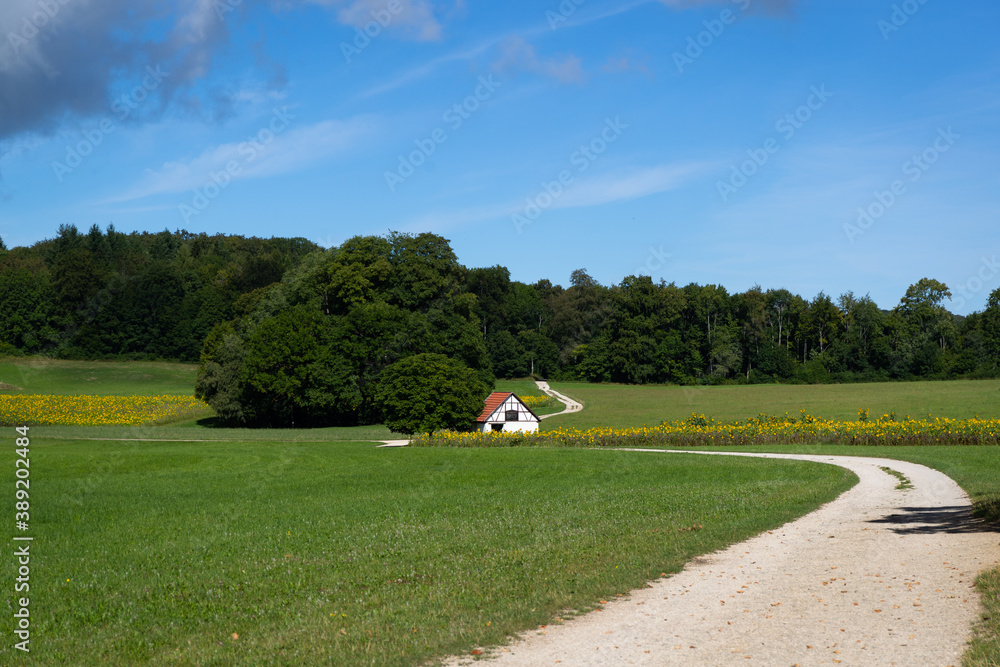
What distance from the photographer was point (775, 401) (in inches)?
3091

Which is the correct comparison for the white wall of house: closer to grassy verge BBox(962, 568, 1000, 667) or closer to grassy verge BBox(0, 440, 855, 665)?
grassy verge BBox(0, 440, 855, 665)

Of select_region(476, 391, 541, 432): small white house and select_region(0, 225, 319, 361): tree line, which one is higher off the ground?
select_region(0, 225, 319, 361): tree line

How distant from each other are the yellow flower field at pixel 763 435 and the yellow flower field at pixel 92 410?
1399 inches

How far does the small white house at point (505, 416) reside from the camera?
188 ft

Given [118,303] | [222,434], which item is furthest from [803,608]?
[118,303]

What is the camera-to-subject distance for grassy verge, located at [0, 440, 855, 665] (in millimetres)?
8000

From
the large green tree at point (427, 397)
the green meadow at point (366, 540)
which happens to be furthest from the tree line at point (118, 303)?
the green meadow at point (366, 540)

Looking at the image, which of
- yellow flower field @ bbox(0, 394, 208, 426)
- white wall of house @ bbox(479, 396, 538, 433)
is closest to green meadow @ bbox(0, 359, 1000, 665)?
white wall of house @ bbox(479, 396, 538, 433)

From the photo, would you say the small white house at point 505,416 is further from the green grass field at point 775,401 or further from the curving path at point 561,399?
the curving path at point 561,399

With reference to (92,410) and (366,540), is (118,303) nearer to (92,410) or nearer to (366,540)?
(92,410)

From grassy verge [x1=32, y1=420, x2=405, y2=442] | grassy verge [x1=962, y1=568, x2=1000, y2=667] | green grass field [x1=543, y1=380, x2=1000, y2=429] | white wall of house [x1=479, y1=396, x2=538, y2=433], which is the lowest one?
grassy verge [x1=32, y1=420, x2=405, y2=442]

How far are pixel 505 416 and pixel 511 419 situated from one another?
1.80ft

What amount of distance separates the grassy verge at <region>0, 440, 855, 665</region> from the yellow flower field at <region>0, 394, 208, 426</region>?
4109 centimetres

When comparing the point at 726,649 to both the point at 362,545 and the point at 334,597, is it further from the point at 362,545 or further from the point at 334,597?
the point at 362,545
